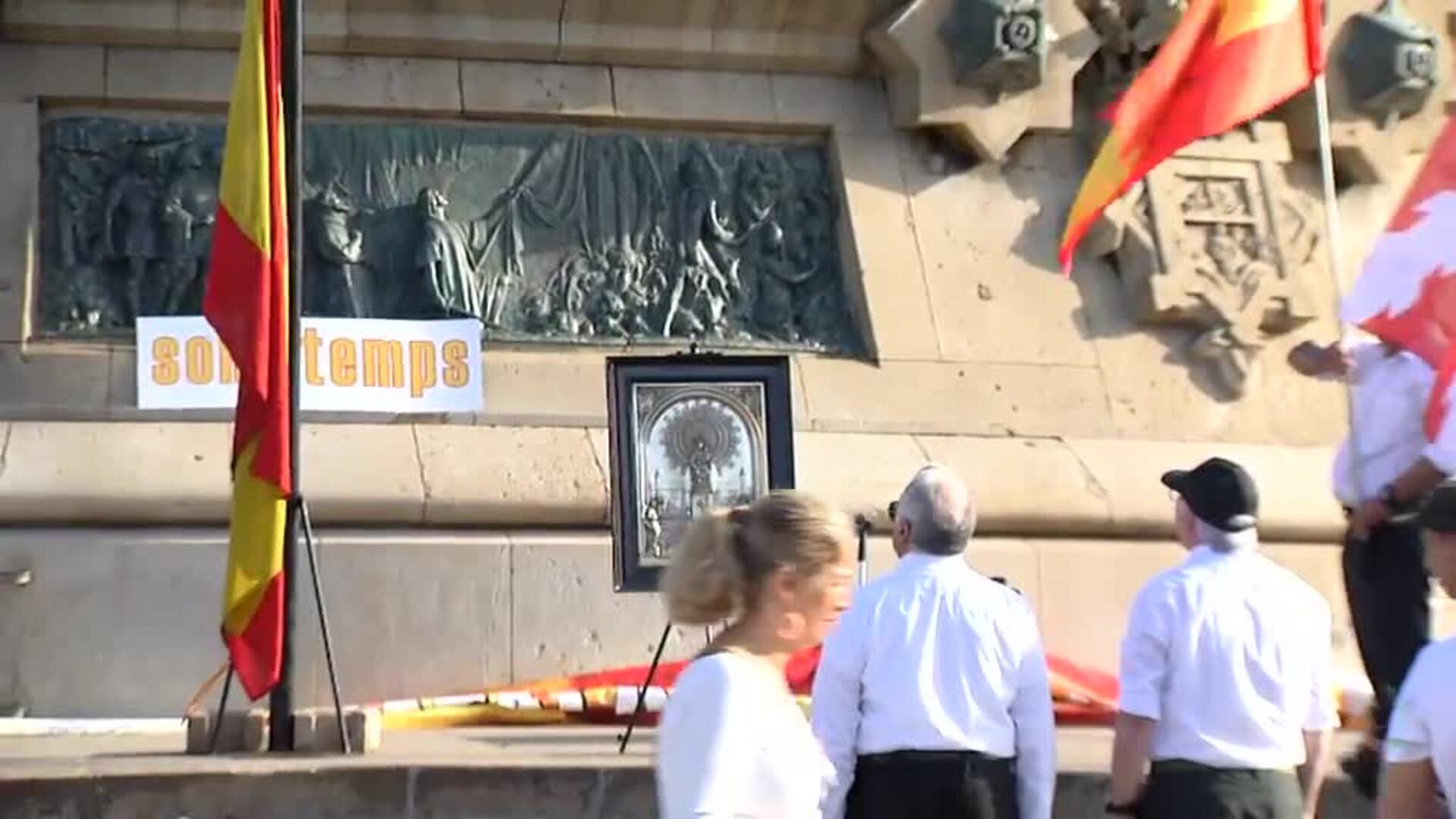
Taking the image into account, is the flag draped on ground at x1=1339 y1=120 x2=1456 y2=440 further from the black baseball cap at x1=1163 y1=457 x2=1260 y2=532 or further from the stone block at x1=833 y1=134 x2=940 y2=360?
the stone block at x1=833 y1=134 x2=940 y2=360

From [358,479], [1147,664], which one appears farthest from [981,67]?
[1147,664]

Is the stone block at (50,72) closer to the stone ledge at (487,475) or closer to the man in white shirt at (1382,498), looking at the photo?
the stone ledge at (487,475)

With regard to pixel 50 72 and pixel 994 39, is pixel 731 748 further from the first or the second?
pixel 994 39

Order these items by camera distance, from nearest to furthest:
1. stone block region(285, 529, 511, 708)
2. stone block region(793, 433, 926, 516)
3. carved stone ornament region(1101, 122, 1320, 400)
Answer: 1. stone block region(285, 529, 511, 708)
2. stone block region(793, 433, 926, 516)
3. carved stone ornament region(1101, 122, 1320, 400)

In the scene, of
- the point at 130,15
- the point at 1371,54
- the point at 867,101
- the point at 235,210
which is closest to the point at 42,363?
the point at 130,15

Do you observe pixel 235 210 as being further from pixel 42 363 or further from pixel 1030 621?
pixel 1030 621

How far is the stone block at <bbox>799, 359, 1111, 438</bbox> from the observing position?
436 inches

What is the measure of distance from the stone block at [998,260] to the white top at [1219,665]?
5459mm

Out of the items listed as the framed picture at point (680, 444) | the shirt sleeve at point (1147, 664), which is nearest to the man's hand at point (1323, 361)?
the shirt sleeve at point (1147, 664)

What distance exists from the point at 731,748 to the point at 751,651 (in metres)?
0.21

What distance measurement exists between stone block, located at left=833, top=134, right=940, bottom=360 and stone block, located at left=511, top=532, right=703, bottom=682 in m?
1.82

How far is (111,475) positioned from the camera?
10.0 metres

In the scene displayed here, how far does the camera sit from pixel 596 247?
11117 millimetres

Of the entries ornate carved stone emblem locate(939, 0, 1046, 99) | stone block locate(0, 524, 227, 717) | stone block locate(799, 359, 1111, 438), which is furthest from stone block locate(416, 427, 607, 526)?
ornate carved stone emblem locate(939, 0, 1046, 99)
